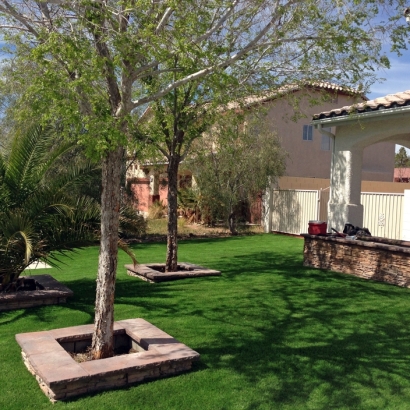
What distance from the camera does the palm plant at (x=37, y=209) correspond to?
8.23m

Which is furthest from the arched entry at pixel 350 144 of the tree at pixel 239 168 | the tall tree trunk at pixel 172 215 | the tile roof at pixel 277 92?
the tree at pixel 239 168

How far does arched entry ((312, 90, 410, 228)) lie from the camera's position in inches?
446

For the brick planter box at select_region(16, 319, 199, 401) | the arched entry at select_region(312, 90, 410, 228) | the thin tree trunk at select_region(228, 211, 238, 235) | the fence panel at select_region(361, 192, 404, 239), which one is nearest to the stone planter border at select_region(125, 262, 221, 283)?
the arched entry at select_region(312, 90, 410, 228)

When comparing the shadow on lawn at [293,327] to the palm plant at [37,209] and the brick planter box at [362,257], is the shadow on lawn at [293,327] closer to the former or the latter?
the brick planter box at [362,257]

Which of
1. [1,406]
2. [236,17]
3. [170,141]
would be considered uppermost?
[236,17]

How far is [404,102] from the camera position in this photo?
10422 mm

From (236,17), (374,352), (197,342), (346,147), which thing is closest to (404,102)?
(346,147)

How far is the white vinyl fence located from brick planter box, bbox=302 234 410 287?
1391 mm

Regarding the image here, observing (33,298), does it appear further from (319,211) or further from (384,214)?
(319,211)

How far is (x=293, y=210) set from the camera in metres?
19.1

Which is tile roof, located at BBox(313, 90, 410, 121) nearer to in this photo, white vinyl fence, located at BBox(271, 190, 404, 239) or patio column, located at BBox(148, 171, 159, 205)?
white vinyl fence, located at BBox(271, 190, 404, 239)

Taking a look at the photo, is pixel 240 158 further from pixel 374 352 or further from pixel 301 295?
pixel 374 352

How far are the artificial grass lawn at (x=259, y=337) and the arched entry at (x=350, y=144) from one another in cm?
203

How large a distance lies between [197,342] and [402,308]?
11.3 ft
